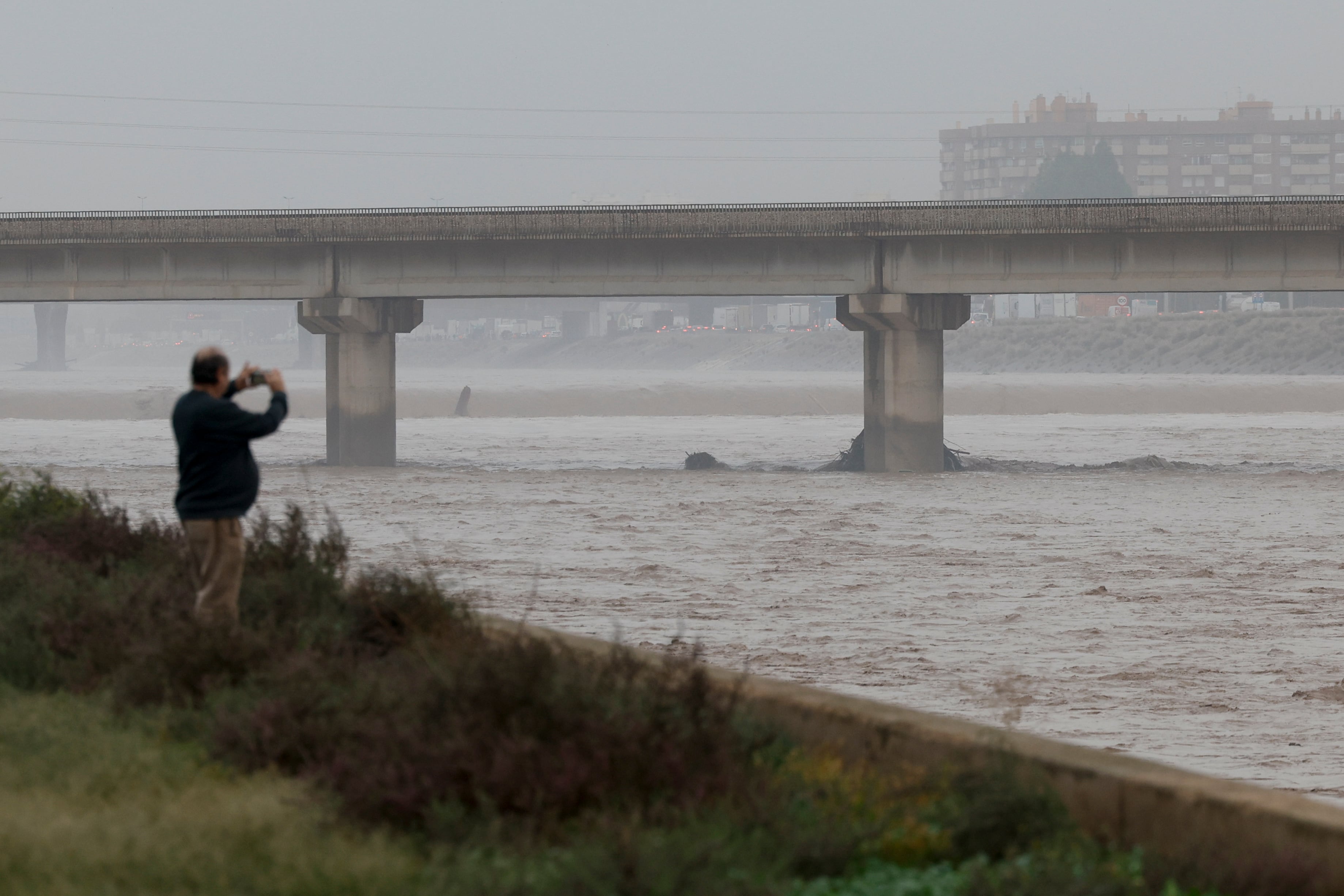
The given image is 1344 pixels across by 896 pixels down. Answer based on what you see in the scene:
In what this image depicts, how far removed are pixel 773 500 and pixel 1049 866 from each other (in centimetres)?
3283

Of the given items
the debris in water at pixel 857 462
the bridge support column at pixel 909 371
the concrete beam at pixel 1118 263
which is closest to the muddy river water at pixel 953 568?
the debris in water at pixel 857 462

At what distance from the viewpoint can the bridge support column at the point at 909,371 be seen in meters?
47.2

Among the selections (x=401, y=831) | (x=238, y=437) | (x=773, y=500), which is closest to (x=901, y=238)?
(x=773, y=500)

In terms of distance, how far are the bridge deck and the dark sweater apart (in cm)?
3768

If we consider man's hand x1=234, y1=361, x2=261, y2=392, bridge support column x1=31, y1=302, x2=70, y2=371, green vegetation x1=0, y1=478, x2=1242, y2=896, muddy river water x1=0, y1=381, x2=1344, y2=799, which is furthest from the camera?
bridge support column x1=31, y1=302, x2=70, y2=371

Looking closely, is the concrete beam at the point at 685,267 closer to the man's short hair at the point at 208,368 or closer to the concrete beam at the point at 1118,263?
the concrete beam at the point at 1118,263

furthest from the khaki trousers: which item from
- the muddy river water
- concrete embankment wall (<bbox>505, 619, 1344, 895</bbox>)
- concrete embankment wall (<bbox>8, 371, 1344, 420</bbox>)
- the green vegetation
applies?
concrete embankment wall (<bbox>8, 371, 1344, 420</bbox>)

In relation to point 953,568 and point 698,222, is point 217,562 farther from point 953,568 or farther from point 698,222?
point 698,222

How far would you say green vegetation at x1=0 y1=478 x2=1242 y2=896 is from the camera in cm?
589

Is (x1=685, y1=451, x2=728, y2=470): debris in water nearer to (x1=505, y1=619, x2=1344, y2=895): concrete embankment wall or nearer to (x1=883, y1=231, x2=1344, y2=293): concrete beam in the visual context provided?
(x1=883, y1=231, x2=1344, y2=293): concrete beam

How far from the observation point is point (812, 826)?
648 centimetres

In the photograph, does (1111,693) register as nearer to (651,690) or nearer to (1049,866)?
(651,690)

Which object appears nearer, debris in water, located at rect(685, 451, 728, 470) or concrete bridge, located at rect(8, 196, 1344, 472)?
concrete bridge, located at rect(8, 196, 1344, 472)

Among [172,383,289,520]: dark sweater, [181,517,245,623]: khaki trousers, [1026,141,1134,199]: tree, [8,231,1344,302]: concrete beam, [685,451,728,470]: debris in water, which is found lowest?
[685,451,728,470]: debris in water
